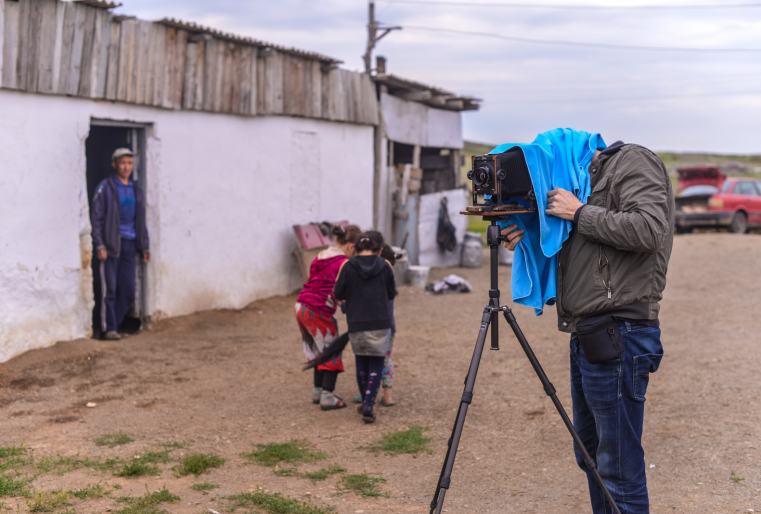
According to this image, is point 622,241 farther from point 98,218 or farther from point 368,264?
point 98,218

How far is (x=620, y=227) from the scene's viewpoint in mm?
2545

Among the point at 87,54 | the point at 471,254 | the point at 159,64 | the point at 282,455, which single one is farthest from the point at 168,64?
the point at 471,254

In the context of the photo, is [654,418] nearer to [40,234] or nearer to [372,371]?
[372,371]

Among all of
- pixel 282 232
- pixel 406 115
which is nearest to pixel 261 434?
pixel 282 232

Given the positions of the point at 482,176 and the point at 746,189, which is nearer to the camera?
the point at 482,176

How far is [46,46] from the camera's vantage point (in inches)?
262

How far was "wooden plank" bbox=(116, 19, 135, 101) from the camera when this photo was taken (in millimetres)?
7391

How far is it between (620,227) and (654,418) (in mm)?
3086

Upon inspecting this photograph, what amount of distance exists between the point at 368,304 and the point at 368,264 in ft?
0.99

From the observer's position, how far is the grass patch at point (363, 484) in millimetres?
3934

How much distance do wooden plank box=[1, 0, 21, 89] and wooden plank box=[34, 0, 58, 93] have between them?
23 centimetres

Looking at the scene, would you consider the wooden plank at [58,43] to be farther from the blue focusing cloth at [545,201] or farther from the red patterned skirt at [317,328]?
the blue focusing cloth at [545,201]

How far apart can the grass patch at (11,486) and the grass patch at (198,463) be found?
84 centimetres

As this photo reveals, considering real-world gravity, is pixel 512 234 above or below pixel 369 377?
above
